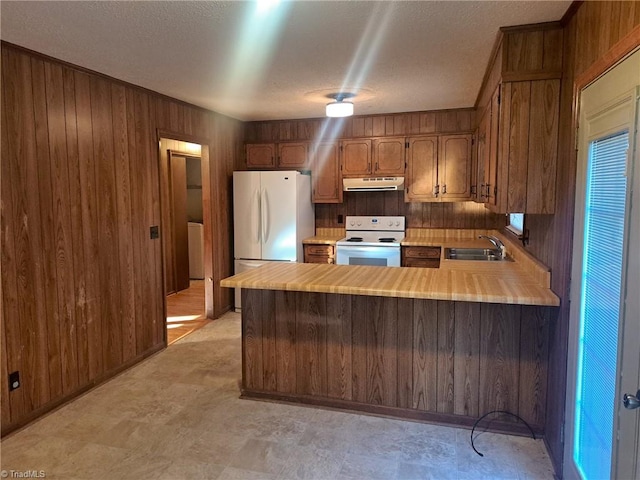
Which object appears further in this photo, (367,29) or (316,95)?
(316,95)

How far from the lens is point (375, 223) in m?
5.33

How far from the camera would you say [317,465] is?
2244mm

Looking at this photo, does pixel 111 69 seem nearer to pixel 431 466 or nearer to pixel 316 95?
pixel 316 95

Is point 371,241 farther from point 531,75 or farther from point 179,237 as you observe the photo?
point 531,75

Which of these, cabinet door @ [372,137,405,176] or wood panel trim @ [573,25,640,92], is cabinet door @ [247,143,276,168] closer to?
cabinet door @ [372,137,405,176]

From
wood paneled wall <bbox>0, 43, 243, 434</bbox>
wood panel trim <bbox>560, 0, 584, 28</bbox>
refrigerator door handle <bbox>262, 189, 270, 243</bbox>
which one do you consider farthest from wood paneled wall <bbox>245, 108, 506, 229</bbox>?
wood panel trim <bbox>560, 0, 584, 28</bbox>

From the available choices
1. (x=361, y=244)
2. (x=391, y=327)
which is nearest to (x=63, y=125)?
(x=391, y=327)

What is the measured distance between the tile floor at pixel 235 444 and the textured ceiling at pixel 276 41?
94.3 inches

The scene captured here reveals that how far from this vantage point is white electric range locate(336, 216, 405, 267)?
474cm

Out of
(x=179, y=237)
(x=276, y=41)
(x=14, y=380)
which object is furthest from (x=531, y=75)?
(x=179, y=237)

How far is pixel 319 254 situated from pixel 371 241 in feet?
2.31

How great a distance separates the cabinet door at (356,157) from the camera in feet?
16.4

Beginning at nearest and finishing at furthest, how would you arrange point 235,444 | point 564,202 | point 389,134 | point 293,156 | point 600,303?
point 600,303, point 564,202, point 235,444, point 389,134, point 293,156

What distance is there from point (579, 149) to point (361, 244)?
306cm
